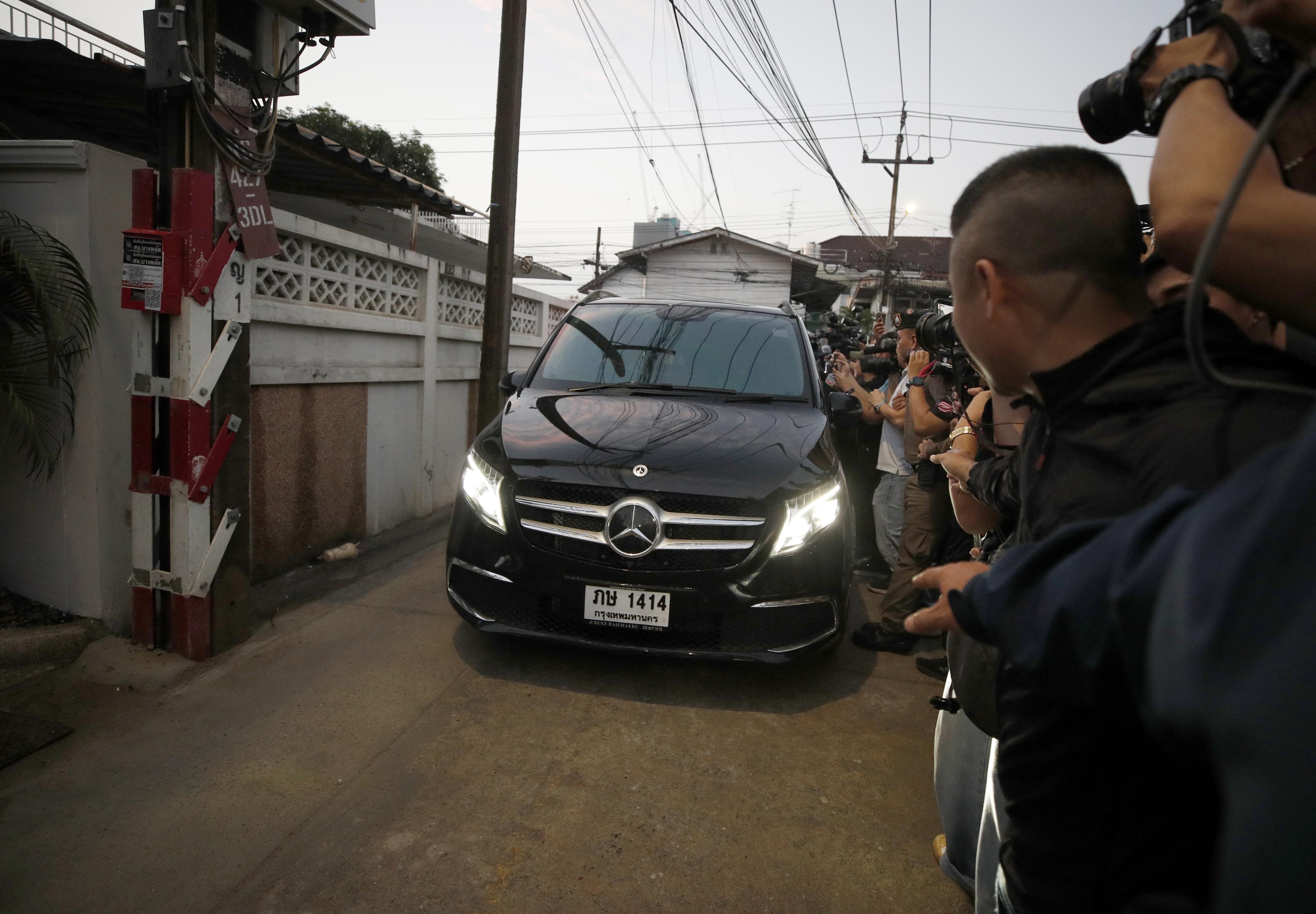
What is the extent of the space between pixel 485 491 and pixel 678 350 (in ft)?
4.89

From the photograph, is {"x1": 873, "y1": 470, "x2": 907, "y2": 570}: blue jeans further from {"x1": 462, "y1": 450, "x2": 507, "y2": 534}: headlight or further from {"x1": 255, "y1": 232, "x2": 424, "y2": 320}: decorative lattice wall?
{"x1": 255, "y1": 232, "x2": 424, "y2": 320}: decorative lattice wall

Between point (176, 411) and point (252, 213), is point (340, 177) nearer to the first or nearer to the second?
point (252, 213)

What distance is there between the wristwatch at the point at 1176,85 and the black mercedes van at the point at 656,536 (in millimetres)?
2234

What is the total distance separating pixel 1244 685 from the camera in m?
0.52

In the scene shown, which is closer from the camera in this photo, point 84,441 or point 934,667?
point 84,441

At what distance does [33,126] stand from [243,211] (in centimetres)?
A: 528

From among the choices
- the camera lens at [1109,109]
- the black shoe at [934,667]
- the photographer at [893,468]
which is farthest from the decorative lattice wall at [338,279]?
the camera lens at [1109,109]

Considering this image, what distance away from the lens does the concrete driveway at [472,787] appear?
87.0 inches

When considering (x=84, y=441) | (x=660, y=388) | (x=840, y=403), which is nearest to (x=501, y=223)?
(x=660, y=388)

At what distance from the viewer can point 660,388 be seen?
4160mm

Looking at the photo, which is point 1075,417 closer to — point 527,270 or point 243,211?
point 243,211

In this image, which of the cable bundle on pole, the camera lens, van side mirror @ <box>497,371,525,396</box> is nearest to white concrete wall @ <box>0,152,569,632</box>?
the cable bundle on pole

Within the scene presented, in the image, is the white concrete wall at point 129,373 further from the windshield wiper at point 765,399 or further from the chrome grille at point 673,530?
the windshield wiper at point 765,399

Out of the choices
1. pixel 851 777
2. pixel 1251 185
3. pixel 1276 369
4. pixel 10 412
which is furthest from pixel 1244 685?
pixel 10 412
